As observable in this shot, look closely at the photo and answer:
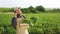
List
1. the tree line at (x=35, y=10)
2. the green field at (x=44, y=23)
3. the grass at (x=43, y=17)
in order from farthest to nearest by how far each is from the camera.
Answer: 1. the tree line at (x=35, y=10)
2. the grass at (x=43, y=17)
3. the green field at (x=44, y=23)

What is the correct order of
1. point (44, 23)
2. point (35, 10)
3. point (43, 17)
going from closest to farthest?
point (44, 23) → point (35, 10) → point (43, 17)

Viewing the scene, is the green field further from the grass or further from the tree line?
the tree line

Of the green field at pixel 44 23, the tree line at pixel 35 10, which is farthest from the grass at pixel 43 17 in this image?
the tree line at pixel 35 10

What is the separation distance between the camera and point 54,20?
8.91 meters

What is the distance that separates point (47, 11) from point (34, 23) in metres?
1.59

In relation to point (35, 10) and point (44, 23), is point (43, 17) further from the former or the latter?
point (44, 23)

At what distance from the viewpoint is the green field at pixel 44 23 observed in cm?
766

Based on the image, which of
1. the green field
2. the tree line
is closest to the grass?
the green field

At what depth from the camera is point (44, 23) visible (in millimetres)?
8117

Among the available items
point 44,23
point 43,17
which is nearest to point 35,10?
point 43,17

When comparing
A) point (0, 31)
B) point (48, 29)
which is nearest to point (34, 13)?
point (48, 29)

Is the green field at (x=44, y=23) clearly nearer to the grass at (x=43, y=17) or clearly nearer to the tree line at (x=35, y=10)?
the grass at (x=43, y=17)

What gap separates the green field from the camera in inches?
301

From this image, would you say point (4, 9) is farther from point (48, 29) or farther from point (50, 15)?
point (48, 29)
